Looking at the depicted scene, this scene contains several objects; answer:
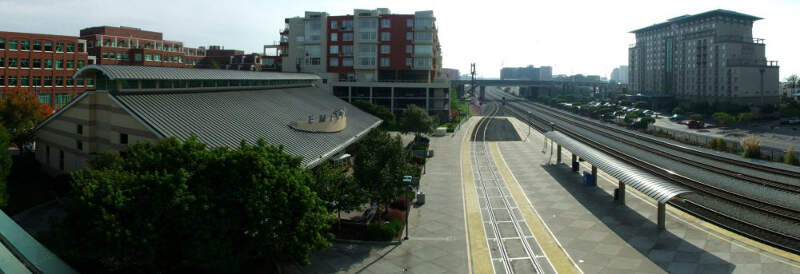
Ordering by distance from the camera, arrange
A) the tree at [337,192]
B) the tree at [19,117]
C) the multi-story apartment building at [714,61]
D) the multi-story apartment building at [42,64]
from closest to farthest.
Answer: the tree at [337,192]
the tree at [19,117]
the multi-story apartment building at [42,64]
the multi-story apartment building at [714,61]

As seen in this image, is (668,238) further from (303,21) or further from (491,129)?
(303,21)

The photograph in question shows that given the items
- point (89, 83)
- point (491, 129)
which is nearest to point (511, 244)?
point (491, 129)

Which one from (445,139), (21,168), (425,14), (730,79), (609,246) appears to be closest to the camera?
(609,246)

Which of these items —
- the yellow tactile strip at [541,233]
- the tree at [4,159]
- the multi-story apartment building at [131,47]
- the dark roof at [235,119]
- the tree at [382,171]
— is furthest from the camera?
the multi-story apartment building at [131,47]

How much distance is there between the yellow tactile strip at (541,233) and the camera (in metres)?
24.6

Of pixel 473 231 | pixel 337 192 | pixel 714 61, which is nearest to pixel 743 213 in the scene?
pixel 473 231

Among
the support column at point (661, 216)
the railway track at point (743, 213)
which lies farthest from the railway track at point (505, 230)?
the railway track at point (743, 213)

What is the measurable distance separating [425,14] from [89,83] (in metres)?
64.7

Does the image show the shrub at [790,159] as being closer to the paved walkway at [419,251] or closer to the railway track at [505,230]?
the railway track at [505,230]

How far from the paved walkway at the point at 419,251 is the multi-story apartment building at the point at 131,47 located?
3851 inches

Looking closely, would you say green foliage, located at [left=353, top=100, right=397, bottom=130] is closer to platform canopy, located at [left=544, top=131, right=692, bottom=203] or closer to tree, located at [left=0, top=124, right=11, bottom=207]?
platform canopy, located at [left=544, top=131, right=692, bottom=203]

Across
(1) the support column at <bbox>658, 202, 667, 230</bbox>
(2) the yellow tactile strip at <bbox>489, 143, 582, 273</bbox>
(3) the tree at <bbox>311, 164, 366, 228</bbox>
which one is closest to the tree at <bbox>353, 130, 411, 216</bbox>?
(3) the tree at <bbox>311, 164, 366, 228</bbox>

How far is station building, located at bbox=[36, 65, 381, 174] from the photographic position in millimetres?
31484

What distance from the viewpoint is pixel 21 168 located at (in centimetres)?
4134
